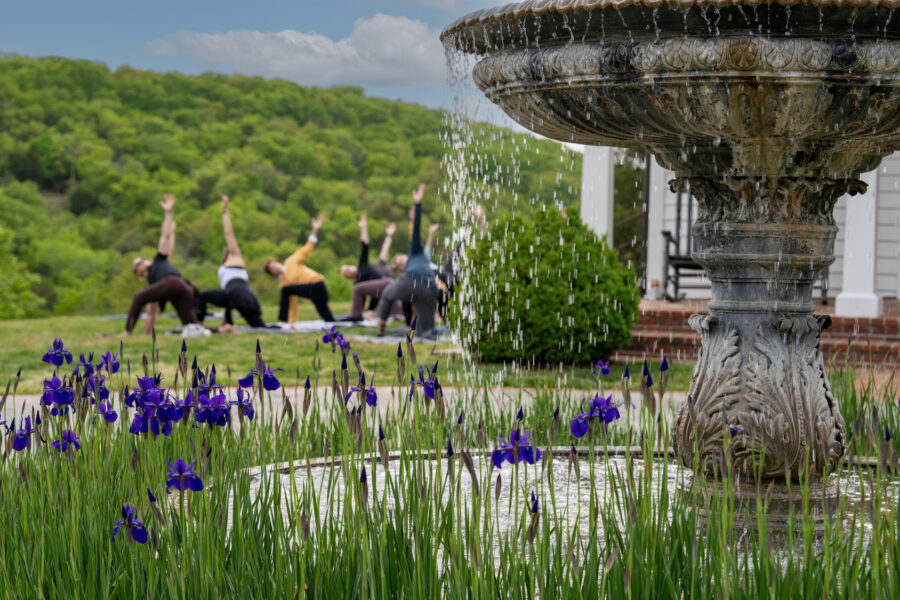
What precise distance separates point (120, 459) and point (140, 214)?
42538mm

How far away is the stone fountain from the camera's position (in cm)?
298

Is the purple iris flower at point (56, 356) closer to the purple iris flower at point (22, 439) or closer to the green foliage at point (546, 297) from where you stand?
the purple iris flower at point (22, 439)

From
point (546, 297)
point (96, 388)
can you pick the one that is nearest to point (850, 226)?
point (546, 297)

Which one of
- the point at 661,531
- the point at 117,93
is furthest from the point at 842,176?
the point at 117,93

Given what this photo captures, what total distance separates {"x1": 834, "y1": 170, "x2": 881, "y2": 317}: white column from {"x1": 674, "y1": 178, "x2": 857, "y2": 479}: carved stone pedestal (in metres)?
9.22

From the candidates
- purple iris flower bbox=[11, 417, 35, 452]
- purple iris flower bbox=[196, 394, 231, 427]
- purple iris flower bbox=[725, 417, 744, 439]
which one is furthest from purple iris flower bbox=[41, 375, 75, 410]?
purple iris flower bbox=[725, 417, 744, 439]

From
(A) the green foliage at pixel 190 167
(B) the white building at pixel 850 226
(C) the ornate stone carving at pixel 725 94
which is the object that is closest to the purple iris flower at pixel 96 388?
(C) the ornate stone carving at pixel 725 94

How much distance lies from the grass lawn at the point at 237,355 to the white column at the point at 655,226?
4.46 meters

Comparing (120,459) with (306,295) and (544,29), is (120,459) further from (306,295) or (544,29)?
(306,295)

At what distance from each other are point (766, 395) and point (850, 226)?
968 cm

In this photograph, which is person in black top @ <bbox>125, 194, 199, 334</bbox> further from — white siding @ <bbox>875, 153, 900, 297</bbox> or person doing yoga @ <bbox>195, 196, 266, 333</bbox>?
white siding @ <bbox>875, 153, 900, 297</bbox>

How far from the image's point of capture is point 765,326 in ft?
11.8

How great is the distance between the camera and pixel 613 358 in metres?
10.9

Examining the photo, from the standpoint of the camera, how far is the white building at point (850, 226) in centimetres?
1234
